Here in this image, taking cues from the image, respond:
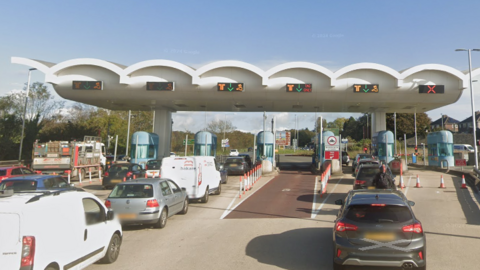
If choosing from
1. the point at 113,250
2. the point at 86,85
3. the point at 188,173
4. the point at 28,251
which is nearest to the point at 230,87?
the point at 86,85

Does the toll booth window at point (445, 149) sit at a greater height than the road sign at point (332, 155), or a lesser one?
greater

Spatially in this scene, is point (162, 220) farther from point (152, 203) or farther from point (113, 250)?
point (113, 250)

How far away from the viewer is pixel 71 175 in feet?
78.8

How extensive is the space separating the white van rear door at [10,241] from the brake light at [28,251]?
0.04 m

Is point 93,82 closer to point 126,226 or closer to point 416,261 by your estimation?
point 126,226

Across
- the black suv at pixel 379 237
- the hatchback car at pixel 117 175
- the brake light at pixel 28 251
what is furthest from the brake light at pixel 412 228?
the hatchback car at pixel 117 175

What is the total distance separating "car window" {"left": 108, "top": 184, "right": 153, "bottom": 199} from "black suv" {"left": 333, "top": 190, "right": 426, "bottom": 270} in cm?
566

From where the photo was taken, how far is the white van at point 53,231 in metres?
4.57

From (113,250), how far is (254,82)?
70.3 ft

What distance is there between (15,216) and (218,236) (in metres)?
5.47

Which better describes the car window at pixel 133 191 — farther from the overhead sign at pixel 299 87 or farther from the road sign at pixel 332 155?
the road sign at pixel 332 155

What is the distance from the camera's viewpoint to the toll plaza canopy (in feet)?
87.0

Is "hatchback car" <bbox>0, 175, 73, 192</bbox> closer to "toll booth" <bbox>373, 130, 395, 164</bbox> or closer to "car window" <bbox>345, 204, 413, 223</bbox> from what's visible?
"car window" <bbox>345, 204, 413, 223</bbox>

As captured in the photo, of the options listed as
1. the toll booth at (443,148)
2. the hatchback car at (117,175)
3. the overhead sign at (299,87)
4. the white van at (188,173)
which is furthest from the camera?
the toll booth at (443,148)
